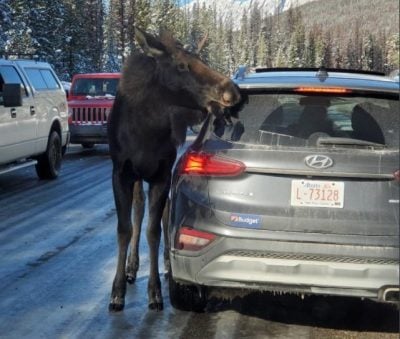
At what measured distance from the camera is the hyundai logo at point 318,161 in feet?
14.4

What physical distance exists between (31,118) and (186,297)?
7.52m

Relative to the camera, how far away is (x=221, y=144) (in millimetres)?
4672

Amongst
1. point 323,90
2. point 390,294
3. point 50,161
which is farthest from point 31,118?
point 390,294

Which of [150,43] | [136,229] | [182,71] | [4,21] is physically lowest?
[136,229]

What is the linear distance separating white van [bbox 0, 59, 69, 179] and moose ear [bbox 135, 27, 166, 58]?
16.9 feet

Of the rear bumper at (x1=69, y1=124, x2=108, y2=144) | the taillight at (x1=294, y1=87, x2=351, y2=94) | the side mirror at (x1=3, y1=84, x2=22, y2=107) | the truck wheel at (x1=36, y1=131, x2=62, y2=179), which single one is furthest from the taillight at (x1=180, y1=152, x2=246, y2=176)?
the rear bumper at (x1=69, y1=124, x2=108, y2=144)

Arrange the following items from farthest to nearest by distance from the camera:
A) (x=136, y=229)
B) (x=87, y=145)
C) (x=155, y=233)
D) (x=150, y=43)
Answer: (x=87, y=145) < (x=136, y=229) < (x=155, y=233) < (x=150, y=43)

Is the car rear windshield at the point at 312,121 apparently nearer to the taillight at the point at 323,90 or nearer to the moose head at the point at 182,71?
the taillight at the point at 323,90

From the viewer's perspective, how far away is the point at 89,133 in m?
18.1

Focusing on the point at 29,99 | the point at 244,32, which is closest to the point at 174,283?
the point at 29,99

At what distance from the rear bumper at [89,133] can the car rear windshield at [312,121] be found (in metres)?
13.4

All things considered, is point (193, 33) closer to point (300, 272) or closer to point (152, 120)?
point (152, 120)

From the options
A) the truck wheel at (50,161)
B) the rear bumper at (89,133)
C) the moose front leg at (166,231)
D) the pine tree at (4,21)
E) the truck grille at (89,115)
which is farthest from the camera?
the pine tree at (4,21)

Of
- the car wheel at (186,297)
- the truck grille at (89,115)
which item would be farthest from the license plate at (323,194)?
the truck grille at (89,115)
